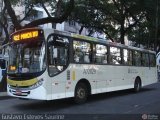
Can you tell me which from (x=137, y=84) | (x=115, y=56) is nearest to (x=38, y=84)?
(x=115, y=56)

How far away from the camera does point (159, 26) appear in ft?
114

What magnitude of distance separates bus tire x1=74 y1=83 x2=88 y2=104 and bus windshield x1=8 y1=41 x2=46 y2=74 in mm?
2303

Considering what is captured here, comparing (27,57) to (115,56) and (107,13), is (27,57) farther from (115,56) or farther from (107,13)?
(107,13)

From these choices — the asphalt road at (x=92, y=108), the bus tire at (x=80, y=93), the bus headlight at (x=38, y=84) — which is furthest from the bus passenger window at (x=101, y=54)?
the bus headlight at (x=38, y=84)

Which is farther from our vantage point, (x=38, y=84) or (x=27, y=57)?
(x=27, y=57)

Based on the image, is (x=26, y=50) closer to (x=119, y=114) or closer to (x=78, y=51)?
(x=78, y=51)

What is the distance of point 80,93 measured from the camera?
48.3 ft

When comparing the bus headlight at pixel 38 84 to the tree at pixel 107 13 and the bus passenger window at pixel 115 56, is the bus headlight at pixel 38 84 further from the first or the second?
the tree at pixel 107 13

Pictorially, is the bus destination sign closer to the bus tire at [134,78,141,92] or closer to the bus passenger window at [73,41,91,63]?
the bus passenger window at [73,41,91,63]

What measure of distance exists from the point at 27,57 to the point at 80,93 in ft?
9.32

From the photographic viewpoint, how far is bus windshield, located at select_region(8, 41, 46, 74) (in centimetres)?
1285

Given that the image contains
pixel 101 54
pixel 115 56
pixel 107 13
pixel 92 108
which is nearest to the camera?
pixel 92 108

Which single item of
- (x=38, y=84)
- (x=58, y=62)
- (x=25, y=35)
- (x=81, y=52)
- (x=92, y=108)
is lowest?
(x=92, y=108)

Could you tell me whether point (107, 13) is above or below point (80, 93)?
above
